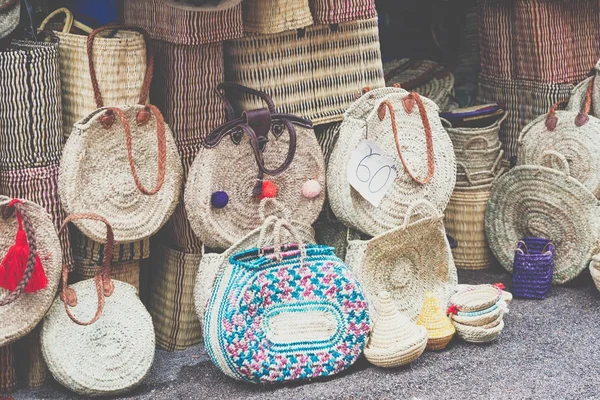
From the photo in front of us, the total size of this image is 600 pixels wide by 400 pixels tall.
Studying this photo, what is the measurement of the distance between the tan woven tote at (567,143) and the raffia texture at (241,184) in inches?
43.6

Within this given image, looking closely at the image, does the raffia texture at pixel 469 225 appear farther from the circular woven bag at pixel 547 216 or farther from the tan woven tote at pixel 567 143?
the tan woven tote at pixel 567 143

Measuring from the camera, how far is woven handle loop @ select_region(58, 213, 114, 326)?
11.5 ft

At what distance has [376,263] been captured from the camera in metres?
3.91

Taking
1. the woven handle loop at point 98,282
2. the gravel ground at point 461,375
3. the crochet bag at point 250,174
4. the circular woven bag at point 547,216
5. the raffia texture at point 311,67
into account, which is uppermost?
the raffia texture at point 311,67

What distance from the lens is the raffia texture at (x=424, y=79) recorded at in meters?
4.94

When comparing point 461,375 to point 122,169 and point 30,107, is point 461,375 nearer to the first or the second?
point 122,169

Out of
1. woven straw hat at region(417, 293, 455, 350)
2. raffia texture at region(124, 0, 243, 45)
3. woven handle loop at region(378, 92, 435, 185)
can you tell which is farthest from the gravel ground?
raffia texture at region(124, 0, 243, 45)

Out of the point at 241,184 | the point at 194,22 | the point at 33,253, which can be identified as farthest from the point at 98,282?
the point at 194,22

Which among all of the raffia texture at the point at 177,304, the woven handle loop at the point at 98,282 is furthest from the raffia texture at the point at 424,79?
the woven handle loop at the point at 98,282

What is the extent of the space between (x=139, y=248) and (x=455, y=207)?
1532mm

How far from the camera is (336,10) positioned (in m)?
3.98

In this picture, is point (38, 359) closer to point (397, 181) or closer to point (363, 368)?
point (363, 368)

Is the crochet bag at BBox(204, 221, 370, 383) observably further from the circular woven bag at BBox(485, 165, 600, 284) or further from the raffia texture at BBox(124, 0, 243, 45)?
the circular woven bag at BBox(485, 165, 600, 284)

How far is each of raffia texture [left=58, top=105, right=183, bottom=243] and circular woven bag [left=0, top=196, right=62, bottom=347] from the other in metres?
0.12
